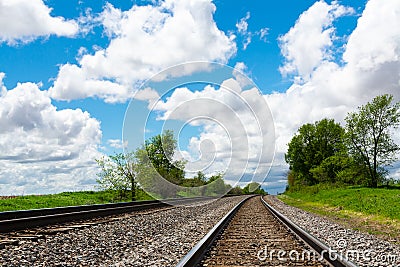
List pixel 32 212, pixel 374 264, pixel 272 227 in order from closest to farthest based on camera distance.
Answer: pixel 374 264, pixel 272 227, pixel 32 212

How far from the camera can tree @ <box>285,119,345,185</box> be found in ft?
213

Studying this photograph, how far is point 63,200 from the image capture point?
2794cm

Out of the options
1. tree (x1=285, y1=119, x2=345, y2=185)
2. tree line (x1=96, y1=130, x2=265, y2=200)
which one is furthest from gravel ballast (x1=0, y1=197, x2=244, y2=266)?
tree (x1=285, y1=119, x2=345, y2=185)

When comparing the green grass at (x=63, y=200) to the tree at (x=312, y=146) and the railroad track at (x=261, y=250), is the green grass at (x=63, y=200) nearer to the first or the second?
the railroad track at (x=261, y=250)

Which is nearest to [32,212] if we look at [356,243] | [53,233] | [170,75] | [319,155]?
[53,233]

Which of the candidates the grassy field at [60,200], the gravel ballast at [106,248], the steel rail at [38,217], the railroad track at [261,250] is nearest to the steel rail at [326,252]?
the railroad track at [261,250]

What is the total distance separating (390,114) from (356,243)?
40.3 meters

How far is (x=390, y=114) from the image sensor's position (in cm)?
4403

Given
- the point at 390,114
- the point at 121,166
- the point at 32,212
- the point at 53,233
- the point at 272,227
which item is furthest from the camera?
the point at 390,114

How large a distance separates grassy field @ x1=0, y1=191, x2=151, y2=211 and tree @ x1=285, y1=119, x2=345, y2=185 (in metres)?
37.5

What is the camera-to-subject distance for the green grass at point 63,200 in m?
22.4

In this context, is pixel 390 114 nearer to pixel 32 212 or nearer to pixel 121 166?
pixel 121 166

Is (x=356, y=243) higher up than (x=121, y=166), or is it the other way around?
(x=121, y=166)

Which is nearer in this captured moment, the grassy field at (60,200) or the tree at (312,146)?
the grassy field at (60,200)
